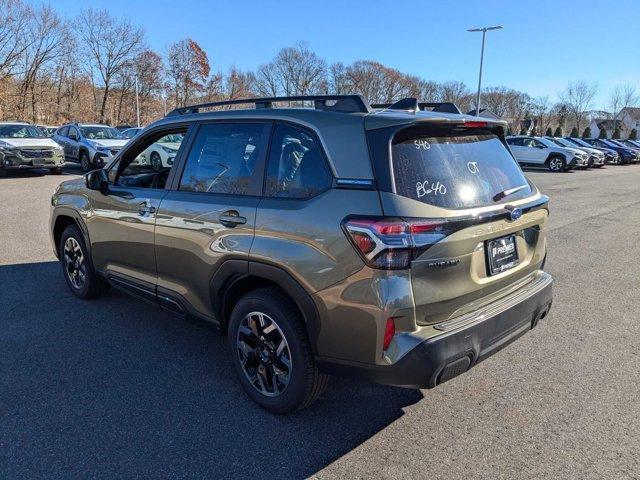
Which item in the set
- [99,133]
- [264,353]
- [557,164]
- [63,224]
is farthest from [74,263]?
[557,164]

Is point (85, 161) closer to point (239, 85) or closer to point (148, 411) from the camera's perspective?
point (148, 411)

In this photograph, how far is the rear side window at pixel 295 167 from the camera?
2725 millimetres

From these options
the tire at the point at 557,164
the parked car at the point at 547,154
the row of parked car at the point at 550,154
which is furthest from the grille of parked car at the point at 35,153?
the tire at the point at 557,164

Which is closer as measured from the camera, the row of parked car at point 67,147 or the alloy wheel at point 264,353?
the alloy wheel at point 264,353

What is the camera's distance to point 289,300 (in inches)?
114

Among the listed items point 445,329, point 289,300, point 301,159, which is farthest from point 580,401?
point 301,159

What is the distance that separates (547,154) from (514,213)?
2602cm

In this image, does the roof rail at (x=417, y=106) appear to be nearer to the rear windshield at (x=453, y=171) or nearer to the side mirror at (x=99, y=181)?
the rear windshield at (x=453, y=171)

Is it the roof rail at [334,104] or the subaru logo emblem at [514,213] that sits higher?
the roof rail at [334,104]

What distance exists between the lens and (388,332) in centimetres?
244

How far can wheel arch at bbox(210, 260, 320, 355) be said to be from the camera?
2.69 meters

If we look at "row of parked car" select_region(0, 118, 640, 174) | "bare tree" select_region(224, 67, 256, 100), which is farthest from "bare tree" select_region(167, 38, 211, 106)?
"row of parked car" select_region(0, 118, 640, 174)

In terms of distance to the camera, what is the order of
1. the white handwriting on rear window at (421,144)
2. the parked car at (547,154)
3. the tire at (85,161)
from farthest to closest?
the parked car at (547,154) < the tire at (85,161) < the white handwriting on rear window at (421,144)

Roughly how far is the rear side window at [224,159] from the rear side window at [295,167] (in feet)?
0.53
